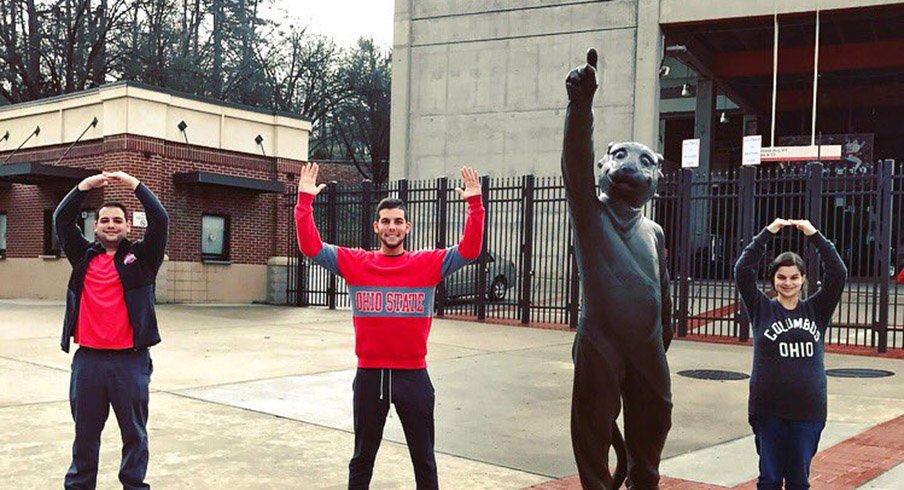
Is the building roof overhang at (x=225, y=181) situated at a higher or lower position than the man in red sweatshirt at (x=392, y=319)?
higher

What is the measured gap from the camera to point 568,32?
21500 millimetres

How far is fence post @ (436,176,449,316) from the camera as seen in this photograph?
15.4 m

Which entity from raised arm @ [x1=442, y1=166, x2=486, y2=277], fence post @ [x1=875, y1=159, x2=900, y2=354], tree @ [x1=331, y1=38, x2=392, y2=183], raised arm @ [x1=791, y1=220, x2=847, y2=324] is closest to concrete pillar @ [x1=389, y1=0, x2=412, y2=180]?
fence post @ [x1=875, y1=159, x2=900, y2=354]

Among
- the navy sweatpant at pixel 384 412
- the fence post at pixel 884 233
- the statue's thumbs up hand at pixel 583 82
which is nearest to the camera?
the statue's thumbs up hand at pixel 583 82

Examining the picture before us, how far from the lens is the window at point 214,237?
19.5 m

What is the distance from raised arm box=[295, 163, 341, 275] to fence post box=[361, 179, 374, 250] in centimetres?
1196

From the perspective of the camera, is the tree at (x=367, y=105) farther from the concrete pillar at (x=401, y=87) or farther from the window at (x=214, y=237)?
the window at (x=214, y=237)

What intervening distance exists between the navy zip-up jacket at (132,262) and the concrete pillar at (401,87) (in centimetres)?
1895

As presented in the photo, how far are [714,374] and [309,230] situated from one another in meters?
6.74

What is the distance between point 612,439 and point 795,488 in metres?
0.98

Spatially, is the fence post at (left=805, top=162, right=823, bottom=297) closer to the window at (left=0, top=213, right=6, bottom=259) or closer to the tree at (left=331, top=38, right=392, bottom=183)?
the window at (left=0, top=213, right=6, bottom=259)

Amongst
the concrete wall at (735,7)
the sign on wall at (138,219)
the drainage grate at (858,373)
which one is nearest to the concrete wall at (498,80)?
the concrete wall at (735,7)

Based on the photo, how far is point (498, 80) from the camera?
2234 centimetres

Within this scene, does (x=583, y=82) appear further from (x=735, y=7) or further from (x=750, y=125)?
(x=750, y=125)
